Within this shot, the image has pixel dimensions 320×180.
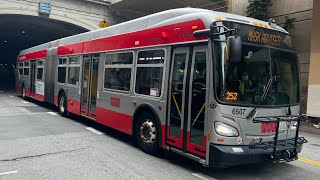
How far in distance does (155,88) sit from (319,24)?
10496 mm

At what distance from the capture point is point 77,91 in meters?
11.2

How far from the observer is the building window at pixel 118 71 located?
8.14 meters

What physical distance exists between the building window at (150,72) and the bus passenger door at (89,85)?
269 cm

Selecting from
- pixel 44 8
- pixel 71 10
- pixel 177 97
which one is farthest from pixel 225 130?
pixel 71 10

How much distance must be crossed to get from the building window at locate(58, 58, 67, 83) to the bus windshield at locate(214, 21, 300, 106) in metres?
8.32

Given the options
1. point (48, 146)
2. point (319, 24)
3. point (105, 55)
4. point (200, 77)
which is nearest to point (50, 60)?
point (105, 55)

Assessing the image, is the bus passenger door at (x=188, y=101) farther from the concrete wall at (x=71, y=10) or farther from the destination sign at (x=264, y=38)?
the concrete wall at (x=71, y=10)

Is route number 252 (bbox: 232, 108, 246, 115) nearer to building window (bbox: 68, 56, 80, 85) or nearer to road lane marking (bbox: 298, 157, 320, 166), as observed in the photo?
road lane marking (bbox: 298, 157, 320, 166)

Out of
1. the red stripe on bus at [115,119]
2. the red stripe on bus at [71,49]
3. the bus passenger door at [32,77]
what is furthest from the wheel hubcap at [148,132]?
the bus passenger door at [32,77]

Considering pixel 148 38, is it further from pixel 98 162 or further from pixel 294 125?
pixel 294 125

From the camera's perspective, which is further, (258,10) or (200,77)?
(258,10)

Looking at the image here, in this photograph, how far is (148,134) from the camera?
23.6 feet

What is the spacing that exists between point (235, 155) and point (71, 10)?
23.0 m

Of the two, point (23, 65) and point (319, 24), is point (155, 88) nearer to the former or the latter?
point (319, 24)
